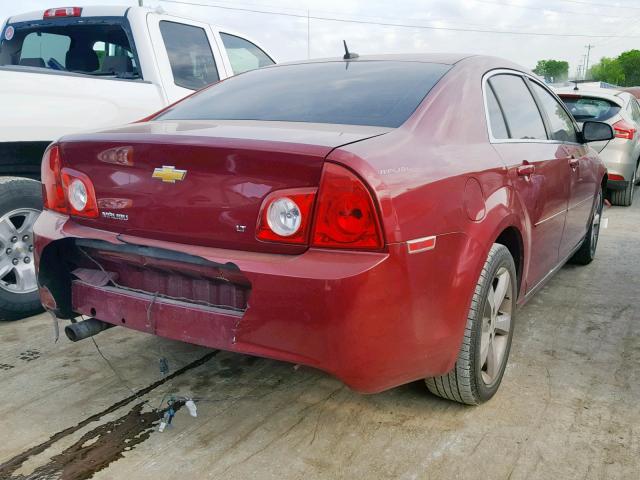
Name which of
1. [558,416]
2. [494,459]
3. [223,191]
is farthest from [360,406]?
[223,191]

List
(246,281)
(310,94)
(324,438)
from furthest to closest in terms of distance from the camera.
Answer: (310,94), (324,438), (246,281)

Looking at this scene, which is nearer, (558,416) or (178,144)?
(178,144)

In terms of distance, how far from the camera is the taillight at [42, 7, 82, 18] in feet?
17.0

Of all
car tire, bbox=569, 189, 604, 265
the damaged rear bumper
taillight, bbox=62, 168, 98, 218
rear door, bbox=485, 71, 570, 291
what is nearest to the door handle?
rear door, bbox=485, 71, 570, 291

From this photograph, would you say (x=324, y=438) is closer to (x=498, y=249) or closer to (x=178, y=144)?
(x=498, y=249)

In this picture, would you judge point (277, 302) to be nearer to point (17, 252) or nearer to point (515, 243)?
point (515, 243)

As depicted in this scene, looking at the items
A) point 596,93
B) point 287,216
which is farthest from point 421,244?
point 596,93

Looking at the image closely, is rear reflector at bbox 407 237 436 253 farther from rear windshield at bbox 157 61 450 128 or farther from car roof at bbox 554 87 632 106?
car roof at bbox 554 87 632 106

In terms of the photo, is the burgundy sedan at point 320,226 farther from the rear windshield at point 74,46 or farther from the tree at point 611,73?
the tree at point 611,73

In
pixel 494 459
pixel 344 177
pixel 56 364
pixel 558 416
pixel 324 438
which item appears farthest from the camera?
pixel 56 364

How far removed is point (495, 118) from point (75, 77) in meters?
2.74

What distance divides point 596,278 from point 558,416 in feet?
8.50

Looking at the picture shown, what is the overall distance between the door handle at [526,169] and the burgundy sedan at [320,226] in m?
0.02

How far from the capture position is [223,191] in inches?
91.4
